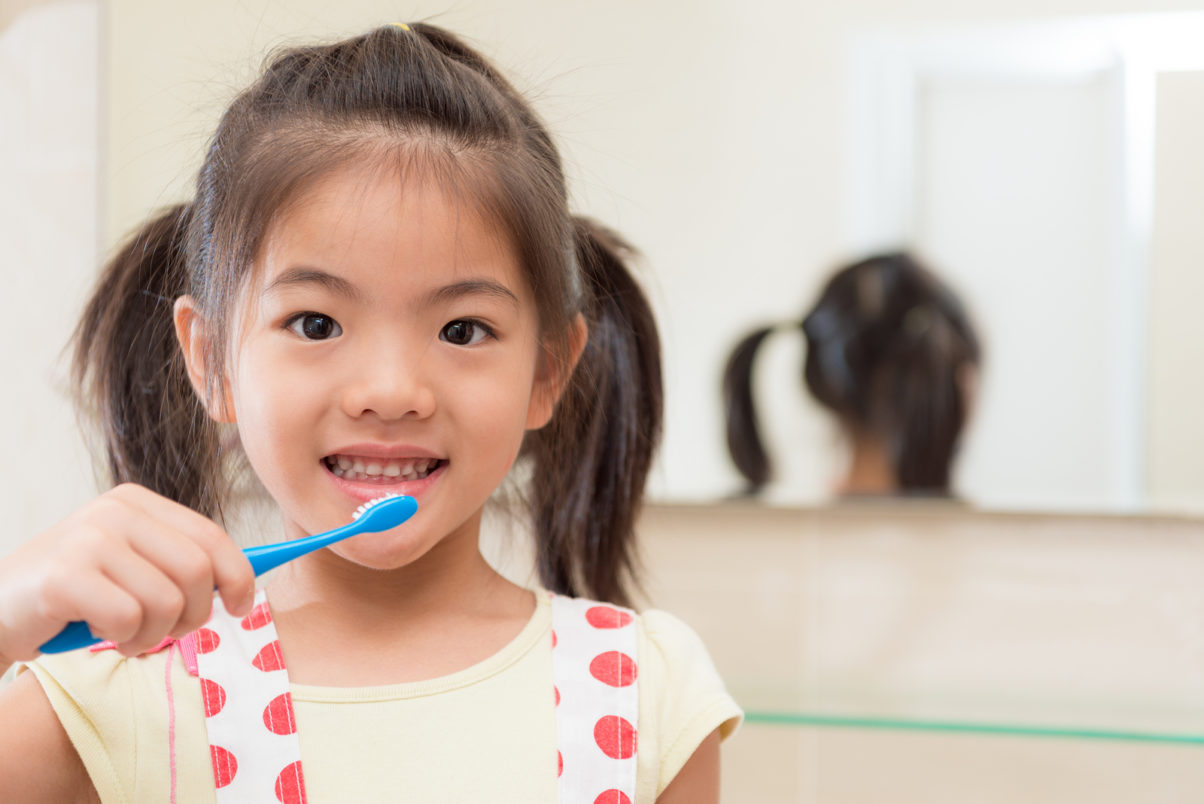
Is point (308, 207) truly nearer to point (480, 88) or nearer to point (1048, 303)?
point (480, 88)

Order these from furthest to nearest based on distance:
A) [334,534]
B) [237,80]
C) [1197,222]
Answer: [1197,222]
[237,80]
[334,534]

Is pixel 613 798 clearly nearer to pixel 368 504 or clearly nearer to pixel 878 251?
pixel 368 504

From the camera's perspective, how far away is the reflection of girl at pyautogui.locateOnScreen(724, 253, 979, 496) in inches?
31.9

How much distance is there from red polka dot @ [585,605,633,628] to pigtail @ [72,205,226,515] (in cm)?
20

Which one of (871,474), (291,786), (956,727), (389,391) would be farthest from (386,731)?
(871,474)

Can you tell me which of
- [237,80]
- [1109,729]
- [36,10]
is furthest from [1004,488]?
[36,10]

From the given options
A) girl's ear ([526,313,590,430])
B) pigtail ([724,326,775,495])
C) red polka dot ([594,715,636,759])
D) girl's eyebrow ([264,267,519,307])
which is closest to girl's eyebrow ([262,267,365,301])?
girl's eyebrow ([264,267,519,307])

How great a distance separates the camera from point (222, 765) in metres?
0.46

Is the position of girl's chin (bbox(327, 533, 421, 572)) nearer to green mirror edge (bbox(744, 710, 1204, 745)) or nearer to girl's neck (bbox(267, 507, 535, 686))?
girl's neck (bbox(267, 507, 535, 686))

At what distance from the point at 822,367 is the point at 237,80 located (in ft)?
1.41

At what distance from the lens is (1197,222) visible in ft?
2.58

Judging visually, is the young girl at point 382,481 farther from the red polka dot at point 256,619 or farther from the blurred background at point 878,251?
the blurred background at point 878,251

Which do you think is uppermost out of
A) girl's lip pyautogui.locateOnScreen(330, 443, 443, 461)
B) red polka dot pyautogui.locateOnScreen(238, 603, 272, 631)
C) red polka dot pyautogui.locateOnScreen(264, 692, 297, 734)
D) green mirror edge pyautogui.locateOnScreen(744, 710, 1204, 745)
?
girl's lip pyautogui.locateOnScreen(330, 443, 443, 461)

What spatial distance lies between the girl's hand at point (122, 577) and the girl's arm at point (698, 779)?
22 cm
